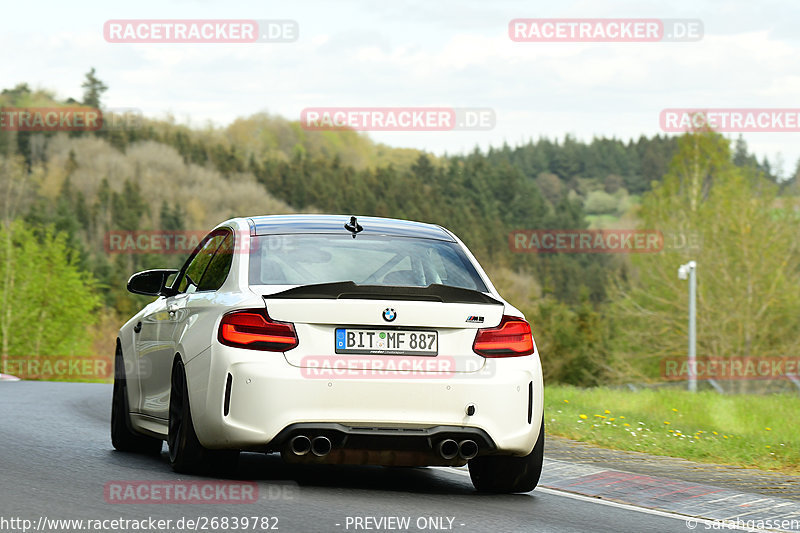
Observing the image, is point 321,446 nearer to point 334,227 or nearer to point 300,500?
point 300,500

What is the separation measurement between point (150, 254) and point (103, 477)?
117 metres

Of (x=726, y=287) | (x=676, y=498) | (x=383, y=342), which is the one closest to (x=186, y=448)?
(x=383, y=342)

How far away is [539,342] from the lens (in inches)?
2616

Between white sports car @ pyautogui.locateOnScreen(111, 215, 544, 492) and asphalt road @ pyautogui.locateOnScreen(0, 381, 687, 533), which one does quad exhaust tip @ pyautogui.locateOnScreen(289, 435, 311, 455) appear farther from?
asphalt road @ pyautogui.locateOnScreen(0, 381, 687, 533)

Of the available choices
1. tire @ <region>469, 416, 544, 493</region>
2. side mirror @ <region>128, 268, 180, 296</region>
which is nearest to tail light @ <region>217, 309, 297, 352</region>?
tire @ <region>469, 416, 544, 493</region>

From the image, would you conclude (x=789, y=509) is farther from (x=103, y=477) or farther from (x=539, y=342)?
(x=539, y=342)

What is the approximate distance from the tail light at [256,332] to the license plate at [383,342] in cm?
29

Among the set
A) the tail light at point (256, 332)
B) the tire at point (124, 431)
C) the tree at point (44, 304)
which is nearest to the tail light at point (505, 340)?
the tail light at point (256, 332)

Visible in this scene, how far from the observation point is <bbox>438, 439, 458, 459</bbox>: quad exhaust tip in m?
7.17

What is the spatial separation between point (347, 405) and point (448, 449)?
668 mm

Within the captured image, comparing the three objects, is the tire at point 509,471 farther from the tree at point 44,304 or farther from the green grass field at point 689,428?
the tree at point 44,304

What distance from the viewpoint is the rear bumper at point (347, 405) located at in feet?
22.9

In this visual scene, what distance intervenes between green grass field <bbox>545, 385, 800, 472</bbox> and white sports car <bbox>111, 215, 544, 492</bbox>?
3.71m

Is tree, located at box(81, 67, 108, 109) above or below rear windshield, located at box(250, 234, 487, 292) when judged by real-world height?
above
